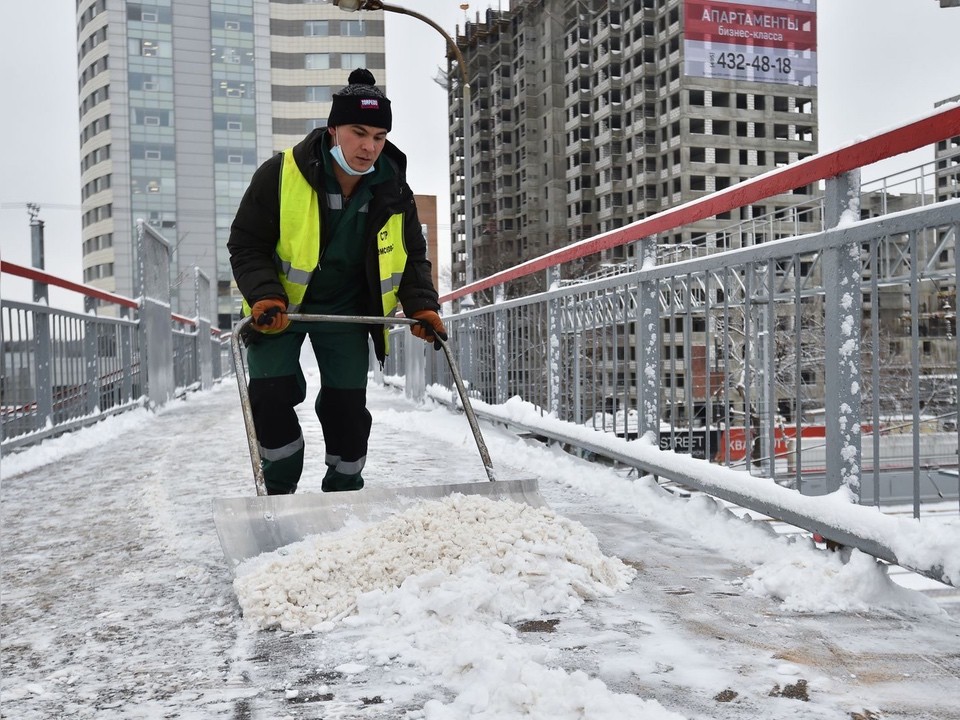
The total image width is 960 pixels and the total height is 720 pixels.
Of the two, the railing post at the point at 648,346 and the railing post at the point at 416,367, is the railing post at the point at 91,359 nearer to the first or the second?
the railing post at the point at 416,367

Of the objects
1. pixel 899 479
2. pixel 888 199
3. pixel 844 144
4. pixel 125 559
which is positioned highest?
pixel 844 144

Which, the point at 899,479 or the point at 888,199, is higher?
the point at 888,199

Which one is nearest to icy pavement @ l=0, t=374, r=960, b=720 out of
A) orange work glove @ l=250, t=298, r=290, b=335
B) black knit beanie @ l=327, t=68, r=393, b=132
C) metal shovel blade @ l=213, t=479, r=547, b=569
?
metal shovel blade @ l=213, t=479, r=547, b=569

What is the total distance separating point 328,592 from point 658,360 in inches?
88.8

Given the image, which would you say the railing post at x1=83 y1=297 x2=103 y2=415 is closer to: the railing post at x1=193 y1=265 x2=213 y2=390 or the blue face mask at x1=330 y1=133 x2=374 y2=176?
the blue face mask at x1=330 y1=133 x2=374 y2=176

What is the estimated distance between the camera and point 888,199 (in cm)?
270

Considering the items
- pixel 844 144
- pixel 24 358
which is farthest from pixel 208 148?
pixel 844 144

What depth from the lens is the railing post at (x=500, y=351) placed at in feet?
22.4

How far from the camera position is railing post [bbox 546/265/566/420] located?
556 cm

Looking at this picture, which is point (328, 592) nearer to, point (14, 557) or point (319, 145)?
point (14, 557)

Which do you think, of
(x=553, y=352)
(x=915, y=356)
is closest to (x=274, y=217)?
(x=915, y=356)

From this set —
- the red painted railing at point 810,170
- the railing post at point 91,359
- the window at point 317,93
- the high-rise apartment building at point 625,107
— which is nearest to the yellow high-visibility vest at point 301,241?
the red painted railing at point 810,170

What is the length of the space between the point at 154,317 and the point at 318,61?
51.4 metres

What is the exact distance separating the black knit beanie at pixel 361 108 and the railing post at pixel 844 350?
5.30ft
